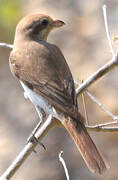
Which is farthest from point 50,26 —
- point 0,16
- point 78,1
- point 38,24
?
point 78,1

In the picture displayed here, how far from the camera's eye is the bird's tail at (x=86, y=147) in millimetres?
4688

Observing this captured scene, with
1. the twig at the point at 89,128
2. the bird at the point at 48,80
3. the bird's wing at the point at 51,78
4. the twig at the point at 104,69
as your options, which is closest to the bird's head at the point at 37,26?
the bird at the point at 48,80

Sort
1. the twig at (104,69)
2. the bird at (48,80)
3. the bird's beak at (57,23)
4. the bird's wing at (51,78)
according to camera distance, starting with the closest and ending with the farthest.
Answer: the twig at (104,69)
the bird at (48,80)
the bird's wing at (51,78)
the bird's beak at (57,23)

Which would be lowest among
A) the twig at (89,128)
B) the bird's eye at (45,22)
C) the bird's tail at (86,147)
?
the bird's tail at (86,147)

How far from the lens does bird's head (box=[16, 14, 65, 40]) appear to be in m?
5.70

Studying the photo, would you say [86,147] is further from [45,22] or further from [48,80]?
[45,22]

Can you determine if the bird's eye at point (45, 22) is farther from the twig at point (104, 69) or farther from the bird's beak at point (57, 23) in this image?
the twig at point (104, 69)

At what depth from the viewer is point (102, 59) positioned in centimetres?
887

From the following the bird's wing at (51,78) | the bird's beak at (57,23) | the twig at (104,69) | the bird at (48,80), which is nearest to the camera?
the twig at (104,69)

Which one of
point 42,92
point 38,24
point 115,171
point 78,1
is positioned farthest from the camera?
point 78,1

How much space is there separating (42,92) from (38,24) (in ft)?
2.42

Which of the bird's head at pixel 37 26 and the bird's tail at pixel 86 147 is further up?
the bird's head at pixel 37 26

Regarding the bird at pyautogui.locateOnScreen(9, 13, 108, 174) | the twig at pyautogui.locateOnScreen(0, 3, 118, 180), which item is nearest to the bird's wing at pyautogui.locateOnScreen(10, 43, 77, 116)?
the bird at pyautogui.locateOnScreen(9, 13, 108, 174)

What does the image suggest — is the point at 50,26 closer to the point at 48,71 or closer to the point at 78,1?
the point at 48,71
